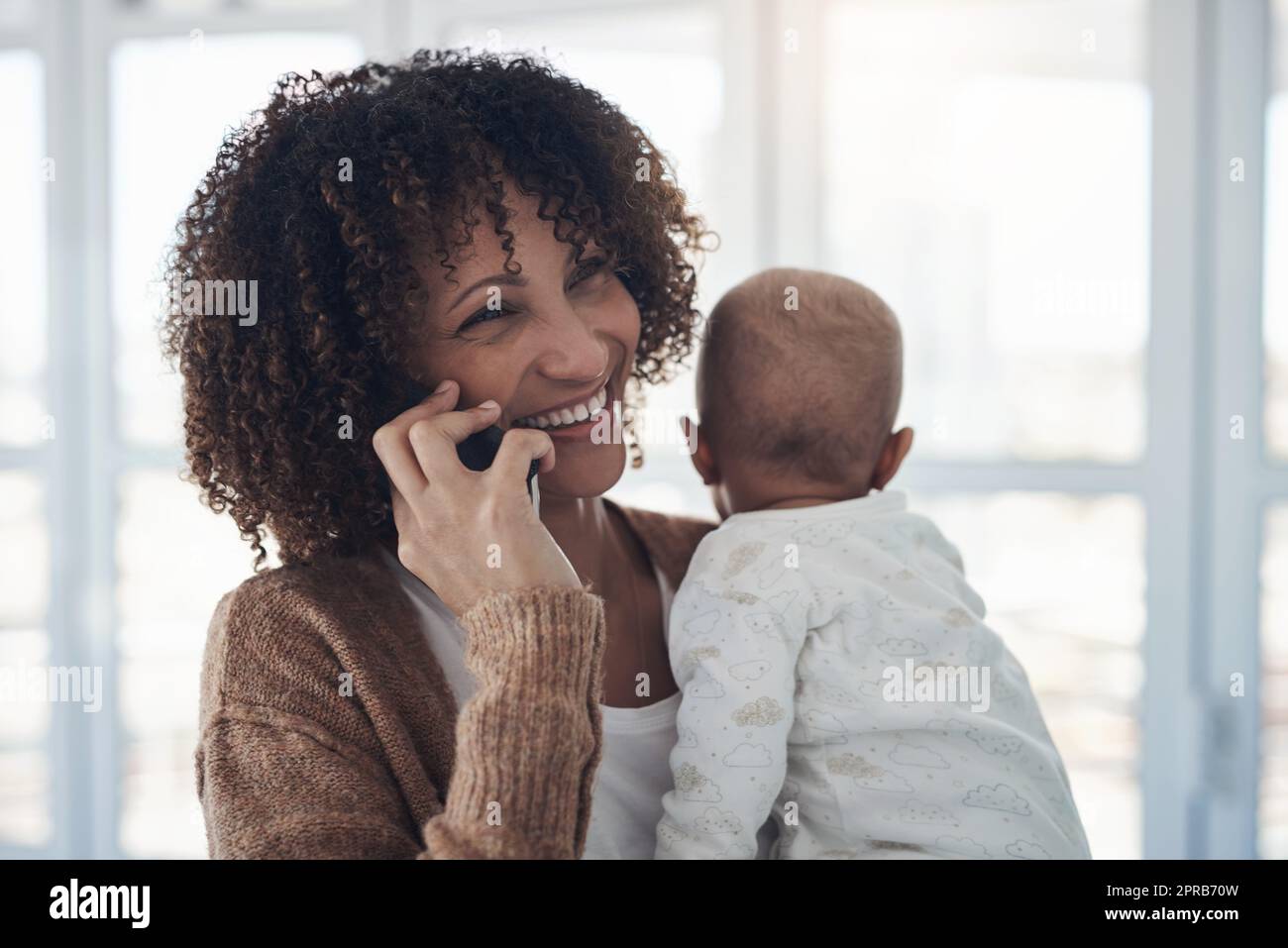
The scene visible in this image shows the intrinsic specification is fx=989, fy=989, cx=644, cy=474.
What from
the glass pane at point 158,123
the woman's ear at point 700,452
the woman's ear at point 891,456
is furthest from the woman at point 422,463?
the glass pane at point 158,123

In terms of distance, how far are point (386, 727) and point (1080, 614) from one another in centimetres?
→ 189

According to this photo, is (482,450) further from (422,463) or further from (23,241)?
(23,241)

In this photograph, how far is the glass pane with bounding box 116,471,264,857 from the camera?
2.62 metres

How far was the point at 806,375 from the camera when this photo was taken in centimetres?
116

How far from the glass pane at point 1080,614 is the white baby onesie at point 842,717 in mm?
1306

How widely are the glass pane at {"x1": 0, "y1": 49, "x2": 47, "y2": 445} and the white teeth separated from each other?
206 cm

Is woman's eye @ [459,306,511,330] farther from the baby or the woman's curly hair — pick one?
the baby

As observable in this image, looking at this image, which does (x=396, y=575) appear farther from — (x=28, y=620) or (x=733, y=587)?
(x=28, y=620)

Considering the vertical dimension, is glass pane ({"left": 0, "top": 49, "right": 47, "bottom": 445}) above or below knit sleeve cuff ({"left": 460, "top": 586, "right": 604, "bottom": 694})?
above

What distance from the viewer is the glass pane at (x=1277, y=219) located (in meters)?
2.17

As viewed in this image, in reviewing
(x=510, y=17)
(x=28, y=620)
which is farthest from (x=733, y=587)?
(x=28, y=620)

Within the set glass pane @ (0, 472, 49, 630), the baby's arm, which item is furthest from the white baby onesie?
glass pane @ (0, 472, 49, 630)

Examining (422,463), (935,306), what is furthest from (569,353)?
(935,306)
